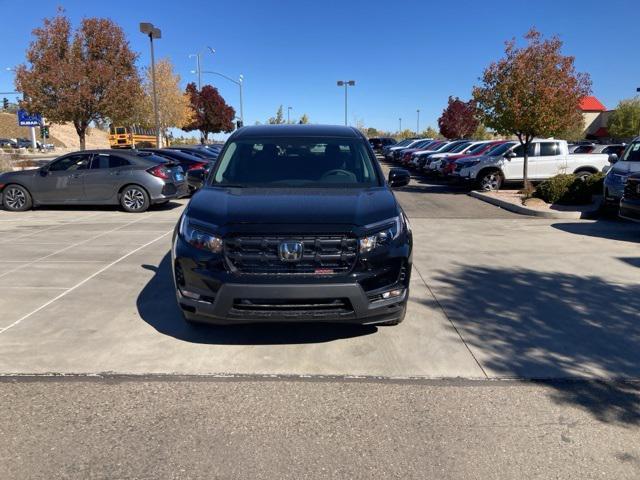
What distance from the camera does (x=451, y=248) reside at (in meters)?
8.26

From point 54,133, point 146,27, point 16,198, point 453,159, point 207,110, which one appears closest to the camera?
point 16,198

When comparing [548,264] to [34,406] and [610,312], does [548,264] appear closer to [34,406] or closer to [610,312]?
[610,312]

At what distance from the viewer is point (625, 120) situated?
64.0m

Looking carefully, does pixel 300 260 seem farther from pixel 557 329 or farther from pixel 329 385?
pixel 557 329

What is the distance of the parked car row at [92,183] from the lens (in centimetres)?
Answer: 1231

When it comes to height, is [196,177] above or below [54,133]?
below

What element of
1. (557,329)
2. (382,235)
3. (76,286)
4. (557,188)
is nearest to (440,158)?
(557,188)

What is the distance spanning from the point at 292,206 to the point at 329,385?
1.38m

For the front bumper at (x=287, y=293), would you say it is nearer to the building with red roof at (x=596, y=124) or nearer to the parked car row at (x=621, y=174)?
the parked car row at (x=621, y=174)

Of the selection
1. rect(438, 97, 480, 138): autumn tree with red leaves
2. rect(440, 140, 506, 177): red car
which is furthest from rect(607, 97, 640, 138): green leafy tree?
rect(440, 140, 506, 177): red car

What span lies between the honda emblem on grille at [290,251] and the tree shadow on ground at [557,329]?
1658 millimetres

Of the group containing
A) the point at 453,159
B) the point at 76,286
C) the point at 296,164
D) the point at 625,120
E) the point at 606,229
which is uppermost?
the point at 625,120

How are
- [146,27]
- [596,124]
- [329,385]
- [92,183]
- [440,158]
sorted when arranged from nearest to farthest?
[329,385] < [92,183] < [440,158] < [146,27] < [596,124]

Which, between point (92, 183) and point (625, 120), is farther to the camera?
point (625, 120)
